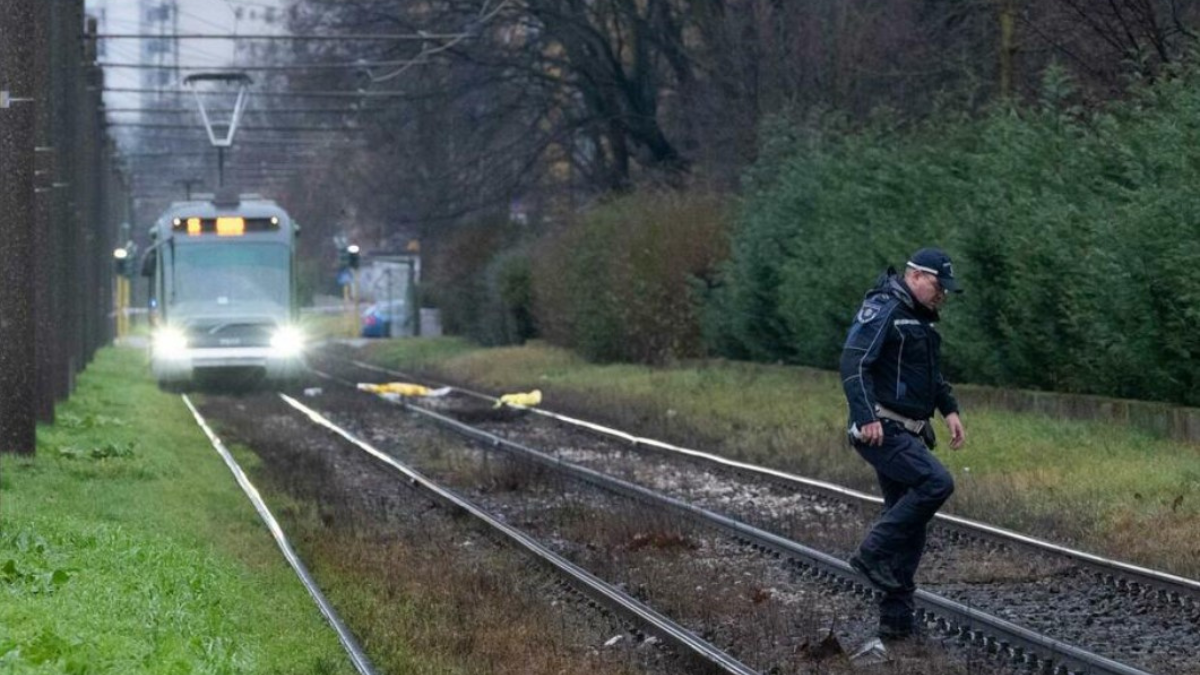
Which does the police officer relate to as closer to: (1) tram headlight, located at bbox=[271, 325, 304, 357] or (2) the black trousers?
(2) the black trousers

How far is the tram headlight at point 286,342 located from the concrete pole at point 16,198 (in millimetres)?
18476

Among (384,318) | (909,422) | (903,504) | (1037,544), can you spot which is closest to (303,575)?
(903,504)

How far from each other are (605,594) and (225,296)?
25.7 m

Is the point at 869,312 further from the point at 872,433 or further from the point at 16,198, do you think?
the point at 16,198

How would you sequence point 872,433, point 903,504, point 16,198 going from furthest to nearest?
point 16,198
point 903,504
point 872,433

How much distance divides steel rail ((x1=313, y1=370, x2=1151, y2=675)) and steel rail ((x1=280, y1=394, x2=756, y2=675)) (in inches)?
53.4

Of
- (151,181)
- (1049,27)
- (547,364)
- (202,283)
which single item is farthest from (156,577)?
(151,181)

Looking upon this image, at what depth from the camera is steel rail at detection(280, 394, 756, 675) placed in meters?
9.88

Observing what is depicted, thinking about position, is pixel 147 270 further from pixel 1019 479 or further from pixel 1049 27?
pixel 1019 479

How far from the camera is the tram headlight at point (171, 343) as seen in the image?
36469 mm

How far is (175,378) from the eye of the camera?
3672 cm

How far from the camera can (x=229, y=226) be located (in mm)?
36906

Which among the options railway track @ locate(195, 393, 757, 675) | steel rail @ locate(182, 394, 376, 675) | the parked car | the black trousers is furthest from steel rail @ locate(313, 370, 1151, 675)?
the parked car

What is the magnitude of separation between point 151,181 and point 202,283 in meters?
55.6
